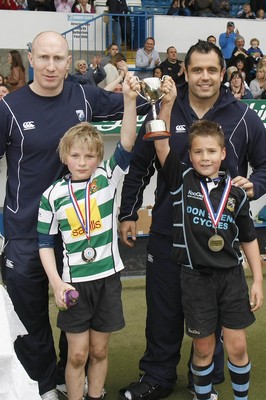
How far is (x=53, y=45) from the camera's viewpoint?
298cm

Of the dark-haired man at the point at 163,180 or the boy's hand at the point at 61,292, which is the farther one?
the dark-haired man at the point at 163,180

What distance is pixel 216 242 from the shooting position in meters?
2.87

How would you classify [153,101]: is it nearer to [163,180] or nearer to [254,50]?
[163,180]

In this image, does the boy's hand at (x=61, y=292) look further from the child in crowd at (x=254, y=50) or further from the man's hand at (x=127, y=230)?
the child in crowd at (x=254, y=50)

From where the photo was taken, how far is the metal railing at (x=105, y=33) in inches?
474

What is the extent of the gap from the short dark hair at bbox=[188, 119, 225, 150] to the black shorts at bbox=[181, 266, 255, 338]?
580 millimetres

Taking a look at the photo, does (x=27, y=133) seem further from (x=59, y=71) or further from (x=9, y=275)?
(x=9, y=275)

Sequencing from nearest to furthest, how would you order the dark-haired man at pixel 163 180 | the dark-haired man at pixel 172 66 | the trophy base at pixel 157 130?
the trophy base at pixel 157 130, the dark-haired man at pixel 163 180, the dark-haired man at pixel 172 66

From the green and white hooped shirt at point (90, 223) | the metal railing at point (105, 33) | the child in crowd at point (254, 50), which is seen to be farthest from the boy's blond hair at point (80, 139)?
the child in crowd at point (254, 50)

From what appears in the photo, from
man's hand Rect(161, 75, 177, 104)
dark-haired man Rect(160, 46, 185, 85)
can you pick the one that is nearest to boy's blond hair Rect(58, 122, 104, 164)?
man's hand Rect(161, 75, 177, 104)

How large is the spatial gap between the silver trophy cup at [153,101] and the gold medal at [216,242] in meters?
0.49

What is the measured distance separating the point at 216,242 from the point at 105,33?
10070mm

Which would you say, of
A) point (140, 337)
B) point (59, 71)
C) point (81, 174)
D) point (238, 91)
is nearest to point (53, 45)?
point (59, 71)

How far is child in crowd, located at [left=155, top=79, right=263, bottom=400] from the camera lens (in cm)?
289
